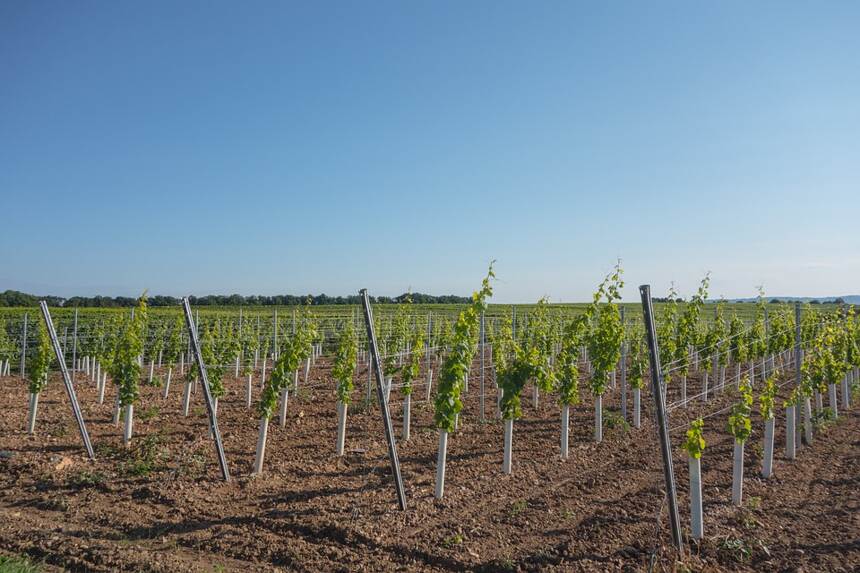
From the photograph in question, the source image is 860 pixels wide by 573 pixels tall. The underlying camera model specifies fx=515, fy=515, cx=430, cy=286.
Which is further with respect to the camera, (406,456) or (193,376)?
(193,376)

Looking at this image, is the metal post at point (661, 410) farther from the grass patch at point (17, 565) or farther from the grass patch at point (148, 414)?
the grass patch at point (148, 414)

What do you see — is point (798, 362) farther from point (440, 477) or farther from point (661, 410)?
point (440, 477)

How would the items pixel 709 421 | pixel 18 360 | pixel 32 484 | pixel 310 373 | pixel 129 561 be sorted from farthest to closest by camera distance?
1. pixel 18 360
2. pixel 310 373
3. pixel 709 421
4. pixel 32 484
5. pixel 129 561

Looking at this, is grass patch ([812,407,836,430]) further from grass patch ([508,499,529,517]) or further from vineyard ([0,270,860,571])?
grass patch ([508,499,529,517])

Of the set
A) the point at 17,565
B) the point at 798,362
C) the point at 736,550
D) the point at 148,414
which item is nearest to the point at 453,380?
the point at 736,550

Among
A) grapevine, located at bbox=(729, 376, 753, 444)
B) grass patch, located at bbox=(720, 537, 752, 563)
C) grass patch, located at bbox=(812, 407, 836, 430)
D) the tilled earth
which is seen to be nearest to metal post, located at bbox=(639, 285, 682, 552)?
the tilled earth

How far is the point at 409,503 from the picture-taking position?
20.2ft

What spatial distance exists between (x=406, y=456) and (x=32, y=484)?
5107 mm

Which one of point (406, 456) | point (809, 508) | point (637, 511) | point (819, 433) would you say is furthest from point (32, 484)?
point (819, 433)

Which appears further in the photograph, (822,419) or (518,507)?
(822,419)

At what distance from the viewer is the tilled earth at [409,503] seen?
4824 millimetres

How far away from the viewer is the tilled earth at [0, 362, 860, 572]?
4824mm

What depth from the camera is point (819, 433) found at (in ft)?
32.9

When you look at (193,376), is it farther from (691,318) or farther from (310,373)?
(691,318)
